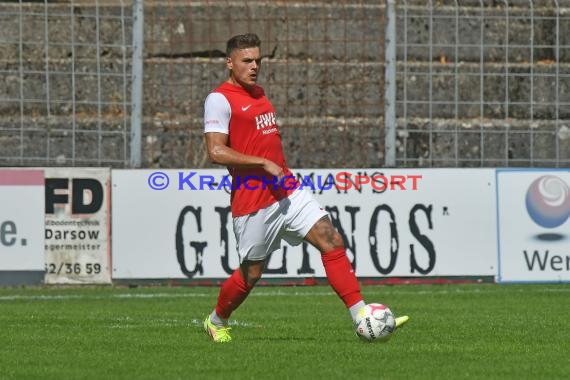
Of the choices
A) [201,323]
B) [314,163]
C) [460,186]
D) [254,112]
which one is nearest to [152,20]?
[314,163]

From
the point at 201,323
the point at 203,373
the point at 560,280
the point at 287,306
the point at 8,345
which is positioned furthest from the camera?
the point at 560,280

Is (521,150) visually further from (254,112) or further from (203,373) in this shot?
(203,373)

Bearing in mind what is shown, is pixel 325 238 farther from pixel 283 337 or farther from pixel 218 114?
pixel 218 114

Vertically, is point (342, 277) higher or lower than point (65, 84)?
lower

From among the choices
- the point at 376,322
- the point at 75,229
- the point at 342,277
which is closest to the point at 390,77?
the point at 75,229

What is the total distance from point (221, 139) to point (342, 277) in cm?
112

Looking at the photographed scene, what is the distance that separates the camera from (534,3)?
1719cm

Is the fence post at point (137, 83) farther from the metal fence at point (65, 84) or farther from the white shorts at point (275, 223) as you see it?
the white shorts at point (275, 223)

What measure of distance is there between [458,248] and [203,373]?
9046mm

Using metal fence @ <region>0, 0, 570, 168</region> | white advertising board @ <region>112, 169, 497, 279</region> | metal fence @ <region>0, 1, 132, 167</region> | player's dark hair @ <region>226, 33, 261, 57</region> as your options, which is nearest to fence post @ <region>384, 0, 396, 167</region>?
metal fence @ <region>0, 0, 570, 168</region>

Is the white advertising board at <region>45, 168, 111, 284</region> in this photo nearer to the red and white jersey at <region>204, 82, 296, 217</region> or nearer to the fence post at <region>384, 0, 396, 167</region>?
the fence post at <region>384, 0, 396, 167</region>

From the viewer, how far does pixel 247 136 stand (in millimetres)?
9367

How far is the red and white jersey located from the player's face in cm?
7

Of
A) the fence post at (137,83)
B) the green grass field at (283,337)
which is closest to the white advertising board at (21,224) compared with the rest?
the green grass field at (283,337)
